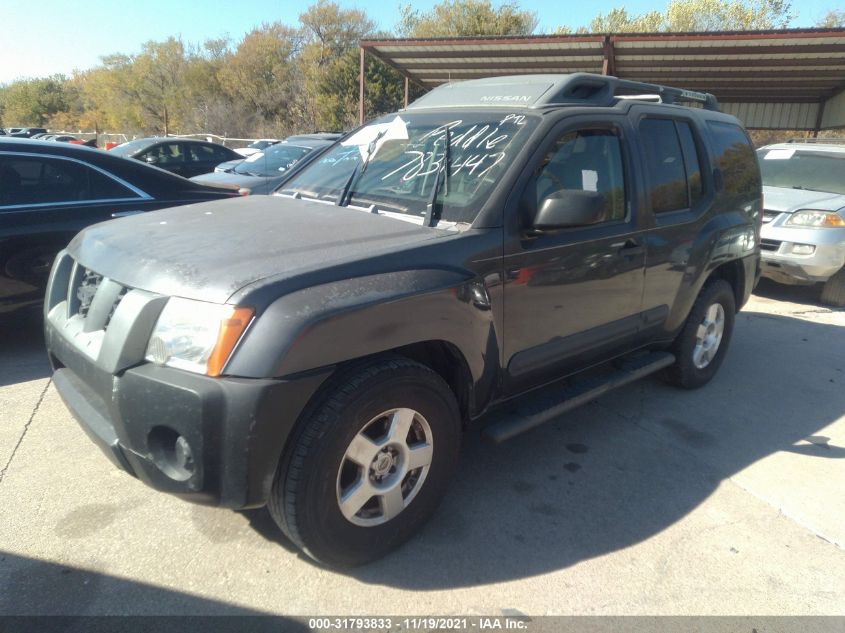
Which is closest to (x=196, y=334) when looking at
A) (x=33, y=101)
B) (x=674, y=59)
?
(x=674, y=59)

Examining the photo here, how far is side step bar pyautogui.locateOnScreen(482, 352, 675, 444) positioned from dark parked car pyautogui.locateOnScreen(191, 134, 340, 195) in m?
5.70

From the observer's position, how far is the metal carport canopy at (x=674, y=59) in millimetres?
11586

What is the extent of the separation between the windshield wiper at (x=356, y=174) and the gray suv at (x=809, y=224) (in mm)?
5548

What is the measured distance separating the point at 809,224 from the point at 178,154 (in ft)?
40.0

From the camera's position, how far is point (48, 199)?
179 inches

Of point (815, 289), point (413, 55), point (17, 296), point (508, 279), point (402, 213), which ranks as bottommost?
point (815, 289)

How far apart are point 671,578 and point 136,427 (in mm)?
2191

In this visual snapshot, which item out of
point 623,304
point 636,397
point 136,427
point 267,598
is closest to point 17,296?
point 136,427

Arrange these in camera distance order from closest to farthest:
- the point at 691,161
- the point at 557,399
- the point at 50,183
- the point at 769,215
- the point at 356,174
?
the point at 557,399, the point at 356,174, the point at 691,161, the point at 50,183, the point at 769,215

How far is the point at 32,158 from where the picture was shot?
452 cm

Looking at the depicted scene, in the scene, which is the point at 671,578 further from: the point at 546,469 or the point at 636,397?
the point at 636,397

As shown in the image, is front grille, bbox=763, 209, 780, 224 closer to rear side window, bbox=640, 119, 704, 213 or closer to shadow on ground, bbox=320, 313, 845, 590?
shadow on ground, bbox=320, 313, 845, 590

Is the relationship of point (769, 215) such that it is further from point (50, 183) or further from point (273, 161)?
point (273, 161)

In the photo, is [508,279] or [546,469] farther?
[546,469]
